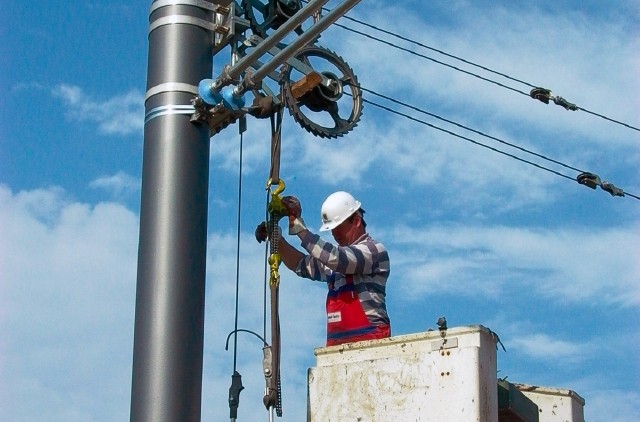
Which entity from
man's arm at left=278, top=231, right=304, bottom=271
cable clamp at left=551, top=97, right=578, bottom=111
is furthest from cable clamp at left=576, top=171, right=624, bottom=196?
man's arm at left=278, top=231, right=304, bottom=271

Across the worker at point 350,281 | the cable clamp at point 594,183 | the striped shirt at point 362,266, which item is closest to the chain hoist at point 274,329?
the worker at point 350,281

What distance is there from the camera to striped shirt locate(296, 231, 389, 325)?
29.0ft

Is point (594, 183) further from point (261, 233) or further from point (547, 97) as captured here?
point (261, 233)

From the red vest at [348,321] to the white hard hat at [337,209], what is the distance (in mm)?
647

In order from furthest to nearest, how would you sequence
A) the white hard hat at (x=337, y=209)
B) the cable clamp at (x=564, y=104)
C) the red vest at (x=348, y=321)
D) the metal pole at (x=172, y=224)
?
the cable clamp at (x=564, y=104) → the white hard hat at (x=337, y=209) → the red vest at (x=348, y=321) → the metal pole at (x=172, y=224)

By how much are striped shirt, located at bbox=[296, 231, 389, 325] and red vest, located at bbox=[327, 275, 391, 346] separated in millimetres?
41

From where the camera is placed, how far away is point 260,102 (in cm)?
860

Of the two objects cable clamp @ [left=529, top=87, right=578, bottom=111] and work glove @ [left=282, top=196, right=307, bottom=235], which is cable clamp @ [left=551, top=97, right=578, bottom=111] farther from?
work glove @ [left=282, top=196, right=307, bottom=235]

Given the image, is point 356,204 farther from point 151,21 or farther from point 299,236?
point 151,21

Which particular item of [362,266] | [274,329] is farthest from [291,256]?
[274,329]

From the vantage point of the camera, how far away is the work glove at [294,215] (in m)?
8.91

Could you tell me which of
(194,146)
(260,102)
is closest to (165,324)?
(194,146)

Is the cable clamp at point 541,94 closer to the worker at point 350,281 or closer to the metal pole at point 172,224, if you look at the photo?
the worker at point 350,281

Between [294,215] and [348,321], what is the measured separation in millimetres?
827
